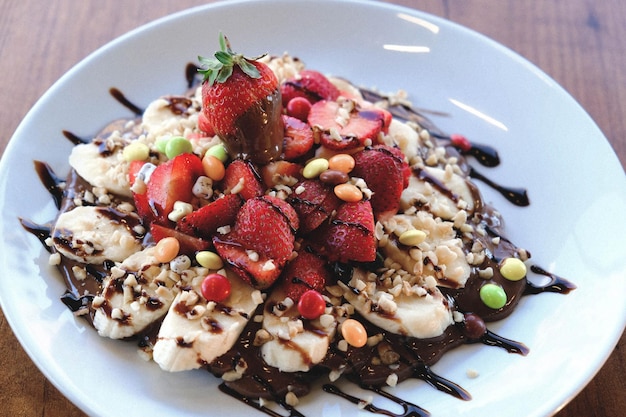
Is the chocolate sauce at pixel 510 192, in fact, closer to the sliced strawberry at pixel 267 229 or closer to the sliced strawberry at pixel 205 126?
the sliced strawberry at pixel 267 229

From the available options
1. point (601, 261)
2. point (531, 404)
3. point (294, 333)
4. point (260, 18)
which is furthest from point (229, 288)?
point (260, 18)

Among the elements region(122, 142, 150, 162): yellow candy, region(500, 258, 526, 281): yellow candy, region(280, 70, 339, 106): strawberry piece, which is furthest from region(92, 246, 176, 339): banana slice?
region(500, 258, 526, 281): yellow candy

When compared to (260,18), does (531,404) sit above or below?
below

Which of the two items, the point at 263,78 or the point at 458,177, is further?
the point at 458,177

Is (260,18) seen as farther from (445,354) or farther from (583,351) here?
(583,351)

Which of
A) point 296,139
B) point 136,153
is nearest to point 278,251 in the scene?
point 296,139

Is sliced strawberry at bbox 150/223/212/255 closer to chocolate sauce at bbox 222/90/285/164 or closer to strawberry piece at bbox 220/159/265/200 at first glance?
strawberry piece at bbox 220/159/265/200
